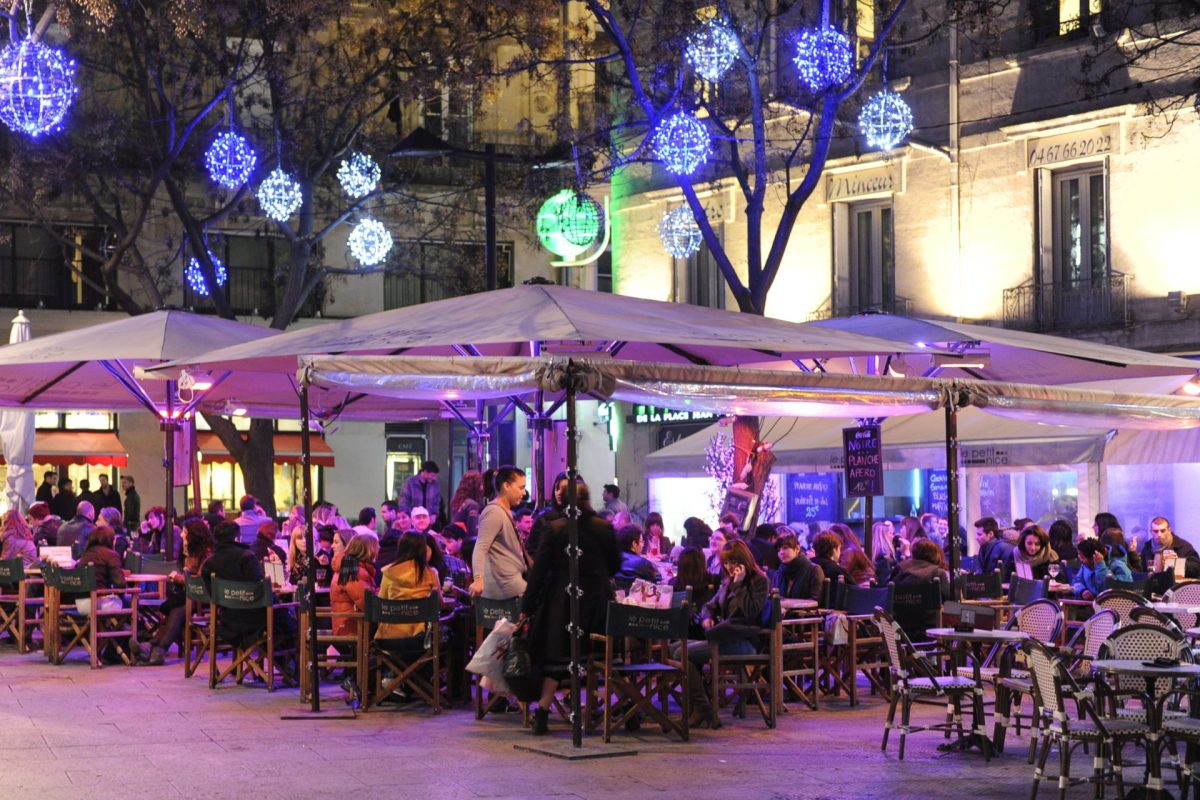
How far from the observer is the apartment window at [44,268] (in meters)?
34.1

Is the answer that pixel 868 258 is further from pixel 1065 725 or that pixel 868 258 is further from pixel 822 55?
pixel 1065 725

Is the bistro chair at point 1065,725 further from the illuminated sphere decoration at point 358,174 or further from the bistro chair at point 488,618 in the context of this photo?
A: the illuminated sphere decoration at point 358,174

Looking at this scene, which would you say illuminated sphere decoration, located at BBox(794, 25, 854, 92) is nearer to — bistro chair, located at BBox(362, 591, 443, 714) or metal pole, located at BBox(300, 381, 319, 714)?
bistro chair, located at BBox(362, 591, 443, 714)

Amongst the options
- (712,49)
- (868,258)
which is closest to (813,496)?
(868,258)

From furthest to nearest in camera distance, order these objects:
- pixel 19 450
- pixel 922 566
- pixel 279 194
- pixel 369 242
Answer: pixel 369 242, pixel 279 194, pixel 19 450, pixel 922 566

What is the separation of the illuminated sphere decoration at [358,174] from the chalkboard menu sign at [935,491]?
999cm

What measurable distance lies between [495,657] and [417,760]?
129 cm

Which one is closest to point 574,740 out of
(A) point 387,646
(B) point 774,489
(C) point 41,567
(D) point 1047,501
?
(A) point 387,646

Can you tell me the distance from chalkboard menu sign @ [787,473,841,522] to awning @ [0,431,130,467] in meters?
14.1

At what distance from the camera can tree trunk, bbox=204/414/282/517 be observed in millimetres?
28172

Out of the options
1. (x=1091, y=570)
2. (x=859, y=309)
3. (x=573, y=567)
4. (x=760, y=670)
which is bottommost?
(x=760, y=670)

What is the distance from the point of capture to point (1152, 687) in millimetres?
9289

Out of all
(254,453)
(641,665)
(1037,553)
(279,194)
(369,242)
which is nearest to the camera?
(641,665)

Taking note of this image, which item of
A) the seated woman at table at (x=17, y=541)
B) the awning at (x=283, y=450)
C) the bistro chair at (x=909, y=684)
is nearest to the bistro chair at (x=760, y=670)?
the bistro chair at (x=909, y=684)
